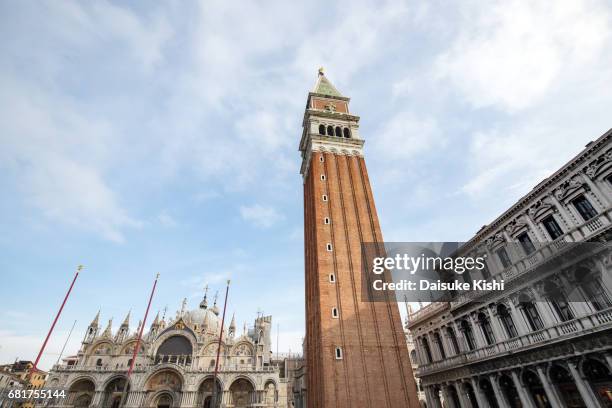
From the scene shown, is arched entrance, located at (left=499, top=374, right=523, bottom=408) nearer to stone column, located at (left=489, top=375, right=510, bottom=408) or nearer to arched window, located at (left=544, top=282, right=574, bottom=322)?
stone column, located at (left=489, top=375, right=510, bottom=408)

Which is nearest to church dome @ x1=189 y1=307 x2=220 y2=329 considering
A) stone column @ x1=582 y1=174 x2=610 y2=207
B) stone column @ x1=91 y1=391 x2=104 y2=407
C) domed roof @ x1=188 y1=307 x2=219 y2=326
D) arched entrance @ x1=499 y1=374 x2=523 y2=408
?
domed roof @ x1=188 y1=307 x2=219 y2=326

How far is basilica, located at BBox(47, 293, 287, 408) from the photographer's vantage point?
44.0 metres

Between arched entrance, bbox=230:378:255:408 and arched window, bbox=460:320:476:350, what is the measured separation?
33.3 m

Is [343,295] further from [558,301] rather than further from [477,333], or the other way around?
[558,301]

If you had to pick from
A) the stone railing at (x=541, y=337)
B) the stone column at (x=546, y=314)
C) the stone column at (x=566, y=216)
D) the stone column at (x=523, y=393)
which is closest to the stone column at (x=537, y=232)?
the stone column at (x=566, y=216)

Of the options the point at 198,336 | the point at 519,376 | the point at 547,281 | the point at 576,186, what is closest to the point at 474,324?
the point at 519,376

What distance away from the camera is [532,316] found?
19.4 metres

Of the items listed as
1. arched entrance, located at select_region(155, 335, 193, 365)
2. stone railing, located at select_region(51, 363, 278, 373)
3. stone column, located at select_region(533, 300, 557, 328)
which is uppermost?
arched entrance, located at select_region(155, 335, 193, 365)

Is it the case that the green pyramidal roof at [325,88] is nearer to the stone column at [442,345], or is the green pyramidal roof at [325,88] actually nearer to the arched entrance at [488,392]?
the stone column at [442,345]

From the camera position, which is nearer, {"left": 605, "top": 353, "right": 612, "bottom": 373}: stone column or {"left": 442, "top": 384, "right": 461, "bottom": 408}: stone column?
{"left": 605, "top": 353, "right": 612, "bottom": 373}: stone column

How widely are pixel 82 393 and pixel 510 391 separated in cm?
5372

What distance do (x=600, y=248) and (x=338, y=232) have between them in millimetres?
18846

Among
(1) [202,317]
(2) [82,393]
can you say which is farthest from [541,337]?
(2) [82,393]

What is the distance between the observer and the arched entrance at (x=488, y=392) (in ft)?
70.4
